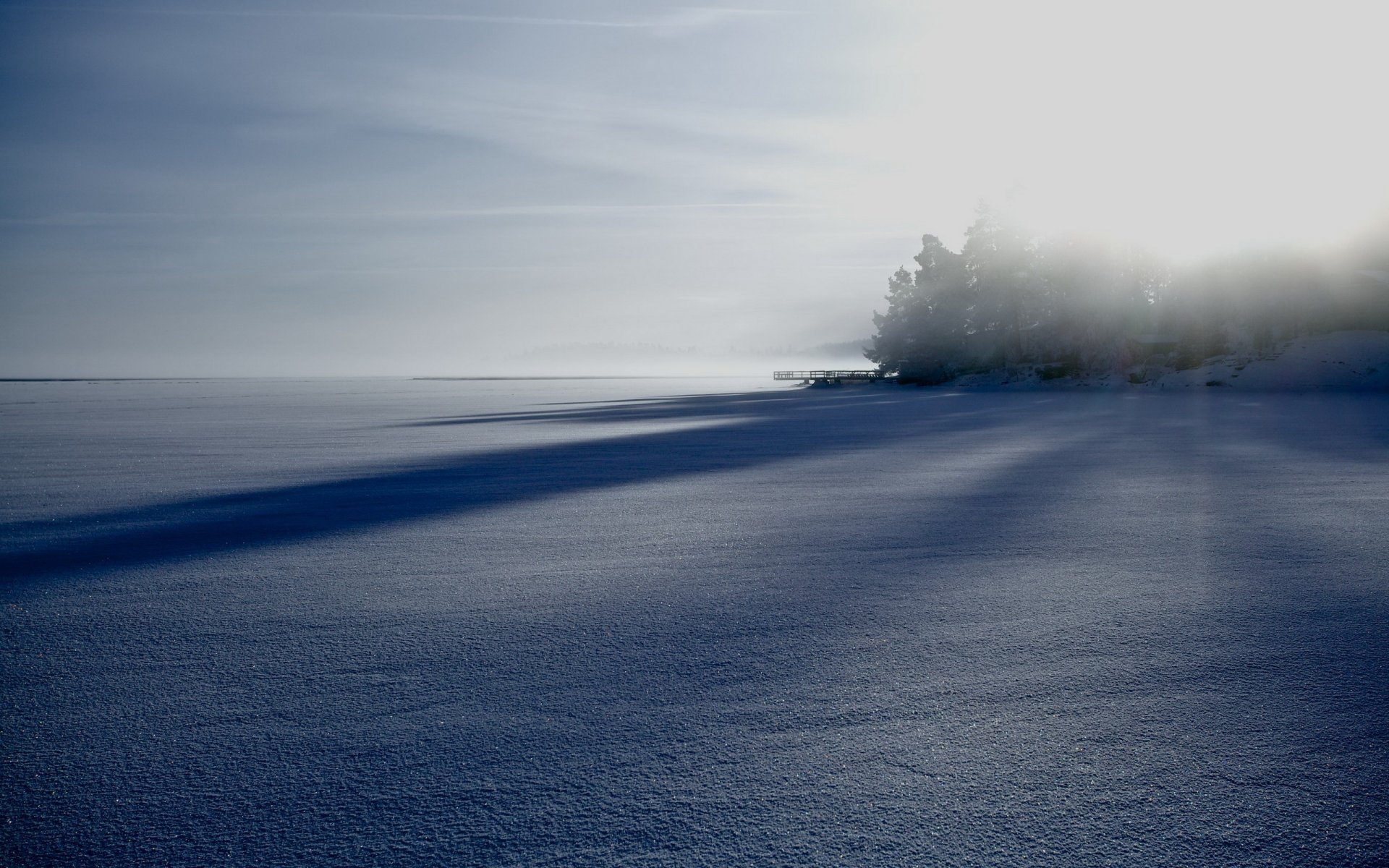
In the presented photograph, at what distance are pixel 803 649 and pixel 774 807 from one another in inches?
64.5

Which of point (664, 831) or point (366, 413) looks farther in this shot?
point (366, 413)

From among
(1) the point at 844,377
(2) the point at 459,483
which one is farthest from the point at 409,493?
(1) the point at 844,377

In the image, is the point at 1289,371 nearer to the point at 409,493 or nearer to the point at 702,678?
the point at 409,493

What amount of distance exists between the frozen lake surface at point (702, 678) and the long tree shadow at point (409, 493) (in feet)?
0.33

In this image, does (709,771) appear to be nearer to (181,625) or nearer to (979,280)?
(181,625)

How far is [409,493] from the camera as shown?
10.6m

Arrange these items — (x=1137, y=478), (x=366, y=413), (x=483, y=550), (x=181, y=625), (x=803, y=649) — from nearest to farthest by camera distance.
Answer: (x=803, y=649) < (x=181, y=625) < (x=483, y=550) < (x=1137, y=478) < (x=366, y=413)

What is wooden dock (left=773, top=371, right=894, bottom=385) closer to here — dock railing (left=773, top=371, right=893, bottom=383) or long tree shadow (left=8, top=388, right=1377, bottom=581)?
dock railing (left=773, top=371, right=893, bottom=383)

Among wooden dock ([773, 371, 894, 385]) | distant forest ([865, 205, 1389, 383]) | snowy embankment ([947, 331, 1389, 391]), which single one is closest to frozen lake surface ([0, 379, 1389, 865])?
snowy embankment ([947, 331, 1389, 391])

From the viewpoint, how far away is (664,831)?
2727mm

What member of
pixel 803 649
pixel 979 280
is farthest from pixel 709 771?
pixel 979 280

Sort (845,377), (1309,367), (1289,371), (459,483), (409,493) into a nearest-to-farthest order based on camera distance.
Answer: (409,493), (459,483), (1309,367), (1289,371), (845,377)

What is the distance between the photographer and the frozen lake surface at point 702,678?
9.05 feet

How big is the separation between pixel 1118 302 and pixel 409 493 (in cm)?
5215
